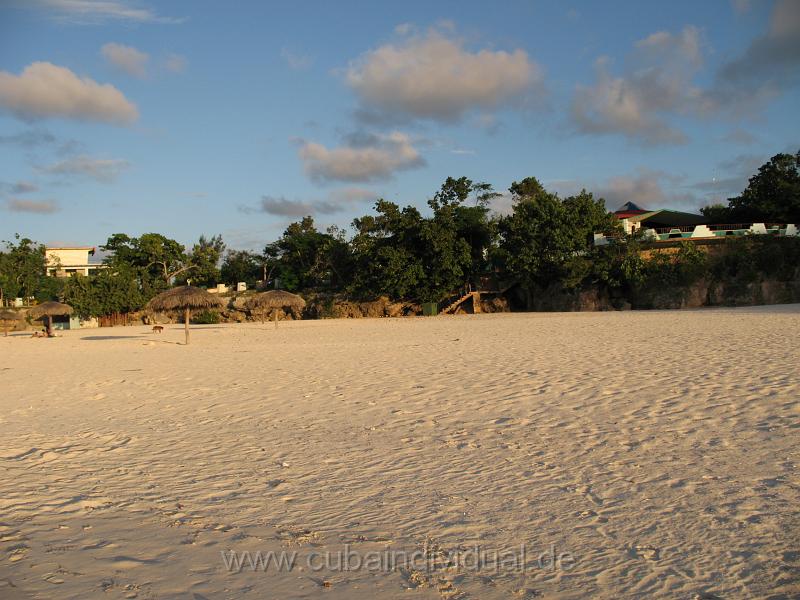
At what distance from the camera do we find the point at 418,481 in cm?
435

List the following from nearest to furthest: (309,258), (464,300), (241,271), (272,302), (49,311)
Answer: (272,302) → (49,311) → (464,300) → (309,258) → (241,271)

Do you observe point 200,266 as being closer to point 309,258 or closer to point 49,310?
point 309,258

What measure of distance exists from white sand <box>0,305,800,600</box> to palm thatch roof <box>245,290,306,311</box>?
15755 mm

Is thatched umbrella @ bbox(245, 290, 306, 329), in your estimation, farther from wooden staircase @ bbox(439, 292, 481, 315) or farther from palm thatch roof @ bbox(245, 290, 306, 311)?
wooden staircase @ bbox(439, 292, 481, 315)

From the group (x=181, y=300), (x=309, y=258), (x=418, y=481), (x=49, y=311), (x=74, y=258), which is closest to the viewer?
(x=418, y=481)

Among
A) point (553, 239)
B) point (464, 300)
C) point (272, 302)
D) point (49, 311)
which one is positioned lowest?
point (464, 300)

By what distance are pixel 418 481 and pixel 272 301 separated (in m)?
21.5

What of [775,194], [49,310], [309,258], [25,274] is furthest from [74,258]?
[775,194]

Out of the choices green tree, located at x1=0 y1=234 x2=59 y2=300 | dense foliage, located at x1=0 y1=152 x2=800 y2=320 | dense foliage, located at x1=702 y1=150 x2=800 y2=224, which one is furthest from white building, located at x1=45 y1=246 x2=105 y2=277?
dense foliage, located at x1=702 y1=150 x2=800 y2=224

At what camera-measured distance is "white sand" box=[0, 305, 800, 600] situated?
2.94 metres

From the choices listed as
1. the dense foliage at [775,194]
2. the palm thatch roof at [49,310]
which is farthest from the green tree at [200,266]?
the dense foliage at [775,194]

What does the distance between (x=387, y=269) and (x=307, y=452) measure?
2724 cm

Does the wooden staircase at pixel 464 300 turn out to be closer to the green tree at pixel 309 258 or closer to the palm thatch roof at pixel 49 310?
the green tree at pixel 309 258

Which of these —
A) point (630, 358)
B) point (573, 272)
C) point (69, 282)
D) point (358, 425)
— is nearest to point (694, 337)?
point (630, 358)
